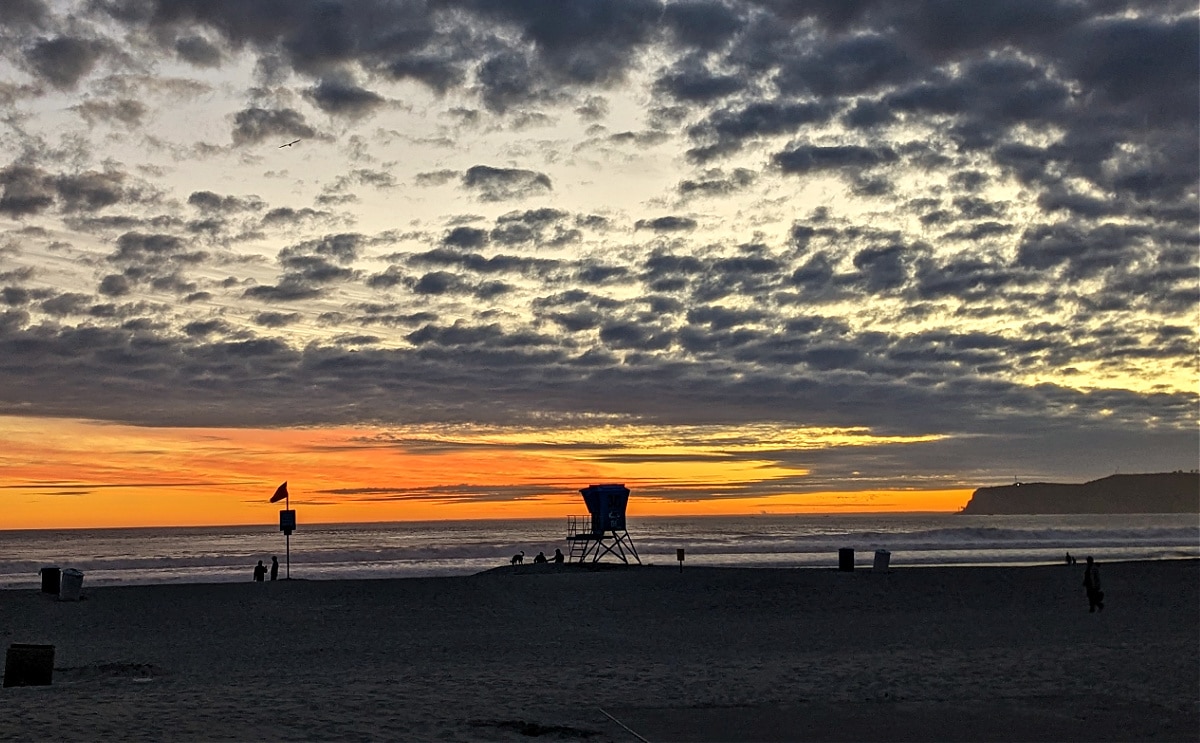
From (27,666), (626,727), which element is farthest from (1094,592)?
(27,666)

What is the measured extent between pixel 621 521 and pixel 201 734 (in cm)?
4372

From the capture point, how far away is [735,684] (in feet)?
53.3

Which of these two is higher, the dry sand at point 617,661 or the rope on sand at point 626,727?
the rope on sand at point 626,727

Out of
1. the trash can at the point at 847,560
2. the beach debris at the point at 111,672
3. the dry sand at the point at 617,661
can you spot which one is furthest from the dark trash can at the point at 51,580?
the trash can at the point at 847,560

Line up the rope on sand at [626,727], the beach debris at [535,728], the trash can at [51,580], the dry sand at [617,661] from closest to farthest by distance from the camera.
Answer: the rope on sand at [626,727], the beach debris at [535,728], the dry sand at [617,661], the trash can at [51,580]

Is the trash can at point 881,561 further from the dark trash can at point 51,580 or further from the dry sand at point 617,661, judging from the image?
the dark trash can at point 51,580

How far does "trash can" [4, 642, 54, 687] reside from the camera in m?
15.9

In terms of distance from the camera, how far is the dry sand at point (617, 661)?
12633 millimetres

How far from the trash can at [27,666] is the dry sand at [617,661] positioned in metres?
0.31

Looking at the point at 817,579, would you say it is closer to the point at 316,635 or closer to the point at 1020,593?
the point at 1020,593

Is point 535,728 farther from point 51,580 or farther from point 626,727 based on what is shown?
point 51,580

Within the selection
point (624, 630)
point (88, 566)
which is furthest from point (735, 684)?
point (88, 566)

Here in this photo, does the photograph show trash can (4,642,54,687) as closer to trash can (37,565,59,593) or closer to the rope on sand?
the rope on sand

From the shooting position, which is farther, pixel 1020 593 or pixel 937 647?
pixel 1020 593
